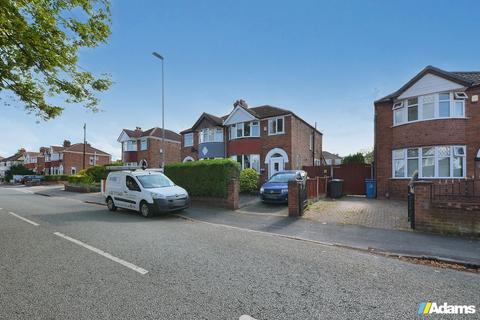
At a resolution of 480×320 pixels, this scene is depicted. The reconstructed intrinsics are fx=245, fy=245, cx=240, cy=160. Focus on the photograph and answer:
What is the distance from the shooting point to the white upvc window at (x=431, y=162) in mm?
12828

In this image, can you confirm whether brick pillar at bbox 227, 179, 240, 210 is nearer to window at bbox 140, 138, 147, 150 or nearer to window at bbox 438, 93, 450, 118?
window at bbox 438, 93, 450, 118

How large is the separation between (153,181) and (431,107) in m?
15.2

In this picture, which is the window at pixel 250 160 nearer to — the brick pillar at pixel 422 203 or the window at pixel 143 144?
the brick pillar at pixel 422 203

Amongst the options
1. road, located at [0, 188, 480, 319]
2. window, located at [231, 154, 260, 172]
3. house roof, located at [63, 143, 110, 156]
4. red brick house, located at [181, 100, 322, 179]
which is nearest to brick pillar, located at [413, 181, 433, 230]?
road, located at [0, 188, 480, 319]

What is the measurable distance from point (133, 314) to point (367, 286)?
134 inches

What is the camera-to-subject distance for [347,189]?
1700 cm

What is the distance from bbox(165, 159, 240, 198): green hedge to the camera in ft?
41.3

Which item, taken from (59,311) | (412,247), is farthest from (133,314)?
(412,247)

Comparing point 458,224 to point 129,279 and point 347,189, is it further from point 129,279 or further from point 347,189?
point 347,189

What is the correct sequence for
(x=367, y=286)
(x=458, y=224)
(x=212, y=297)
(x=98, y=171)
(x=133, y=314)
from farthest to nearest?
(x=98, y=171) → (x=458, y=224) → (x=367, y=286) → (x=212, y=297) → (x=133, y=314)

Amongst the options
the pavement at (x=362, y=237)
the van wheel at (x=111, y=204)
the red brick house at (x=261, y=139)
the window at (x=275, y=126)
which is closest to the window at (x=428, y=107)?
the red brick house at (x=261, y=139)

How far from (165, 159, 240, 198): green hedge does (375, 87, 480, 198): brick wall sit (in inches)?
360

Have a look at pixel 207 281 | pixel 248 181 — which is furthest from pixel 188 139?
pixel 207 281

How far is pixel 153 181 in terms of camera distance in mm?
11016
